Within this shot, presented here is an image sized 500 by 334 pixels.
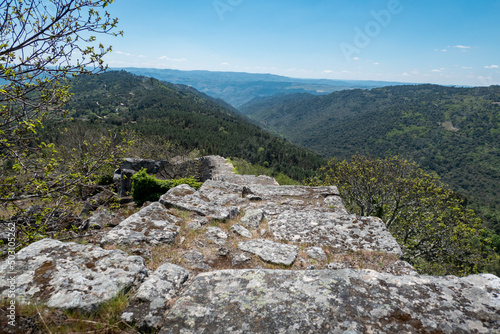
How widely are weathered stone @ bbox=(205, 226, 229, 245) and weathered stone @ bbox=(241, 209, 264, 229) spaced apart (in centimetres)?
77

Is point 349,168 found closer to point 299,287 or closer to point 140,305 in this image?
point 299,287

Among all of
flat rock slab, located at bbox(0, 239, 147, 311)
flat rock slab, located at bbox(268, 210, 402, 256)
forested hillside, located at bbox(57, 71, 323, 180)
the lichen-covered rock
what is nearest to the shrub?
the lichen-covered rock

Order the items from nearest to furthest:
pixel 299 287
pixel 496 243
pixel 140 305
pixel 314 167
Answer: pixel 140 305 → pixel 299 287 → pixel 496 243 → pixel 314 167

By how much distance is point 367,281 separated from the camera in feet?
9.04

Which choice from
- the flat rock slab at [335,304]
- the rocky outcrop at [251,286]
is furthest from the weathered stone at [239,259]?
the flat rock slab at [335,304]

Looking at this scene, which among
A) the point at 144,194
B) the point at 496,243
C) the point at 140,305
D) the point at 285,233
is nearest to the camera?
the point at 140,305

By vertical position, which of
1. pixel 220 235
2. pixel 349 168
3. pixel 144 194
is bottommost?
pixel 144 194

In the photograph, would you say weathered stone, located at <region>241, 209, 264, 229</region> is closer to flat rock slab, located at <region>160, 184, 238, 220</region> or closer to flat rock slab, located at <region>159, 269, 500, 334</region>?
flat rock slab, located at <region>160, 184, 238, 220</region>

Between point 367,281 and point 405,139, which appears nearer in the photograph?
point 367,281

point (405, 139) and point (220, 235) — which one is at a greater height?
point (220, 235)

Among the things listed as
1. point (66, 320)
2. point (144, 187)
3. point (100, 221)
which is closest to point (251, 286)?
point (66, 320)

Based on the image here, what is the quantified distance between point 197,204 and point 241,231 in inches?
63.2

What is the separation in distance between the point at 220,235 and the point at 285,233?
1428mm

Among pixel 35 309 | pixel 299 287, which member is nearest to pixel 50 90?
pixel 35 309
